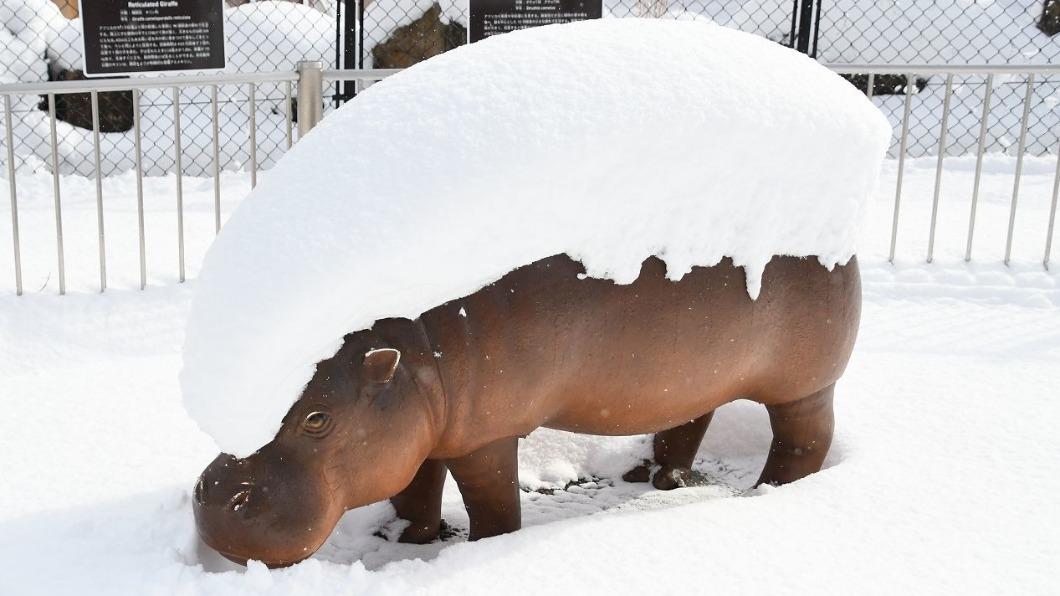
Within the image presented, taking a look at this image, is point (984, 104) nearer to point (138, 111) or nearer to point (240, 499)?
point (138, 111)

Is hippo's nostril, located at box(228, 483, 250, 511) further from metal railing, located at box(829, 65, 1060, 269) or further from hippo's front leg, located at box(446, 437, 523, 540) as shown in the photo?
metal railing, located at box(829, 65, 1060, 269)

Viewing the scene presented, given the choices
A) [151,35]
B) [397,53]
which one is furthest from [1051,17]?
[151,35]

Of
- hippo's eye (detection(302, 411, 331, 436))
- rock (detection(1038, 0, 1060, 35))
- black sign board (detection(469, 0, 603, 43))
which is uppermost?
rock (detection(1038, 0, 1060, 35))

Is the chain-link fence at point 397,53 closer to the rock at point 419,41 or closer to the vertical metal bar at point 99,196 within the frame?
the rock at point 419,41

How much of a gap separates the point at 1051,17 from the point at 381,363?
9410 millimetres

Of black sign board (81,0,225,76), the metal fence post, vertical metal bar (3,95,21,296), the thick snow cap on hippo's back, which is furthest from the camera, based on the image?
black sign board (81,0,225,76)

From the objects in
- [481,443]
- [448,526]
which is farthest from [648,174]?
[448,526]

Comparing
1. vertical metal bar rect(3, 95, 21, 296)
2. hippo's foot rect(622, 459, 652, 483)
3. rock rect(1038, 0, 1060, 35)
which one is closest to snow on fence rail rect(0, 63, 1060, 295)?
vertical metal bar rect(3, 95, 21, 296)

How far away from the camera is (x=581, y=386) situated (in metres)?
2.61

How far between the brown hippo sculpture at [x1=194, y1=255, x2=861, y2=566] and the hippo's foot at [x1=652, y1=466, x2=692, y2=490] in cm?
41

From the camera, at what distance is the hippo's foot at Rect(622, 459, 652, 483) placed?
11.1 ft

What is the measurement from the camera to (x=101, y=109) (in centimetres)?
852

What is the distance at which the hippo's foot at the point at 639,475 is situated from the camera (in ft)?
11.1

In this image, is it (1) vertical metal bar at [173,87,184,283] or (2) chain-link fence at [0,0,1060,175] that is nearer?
(1) vertical metal bar at [173,87,184,283]
